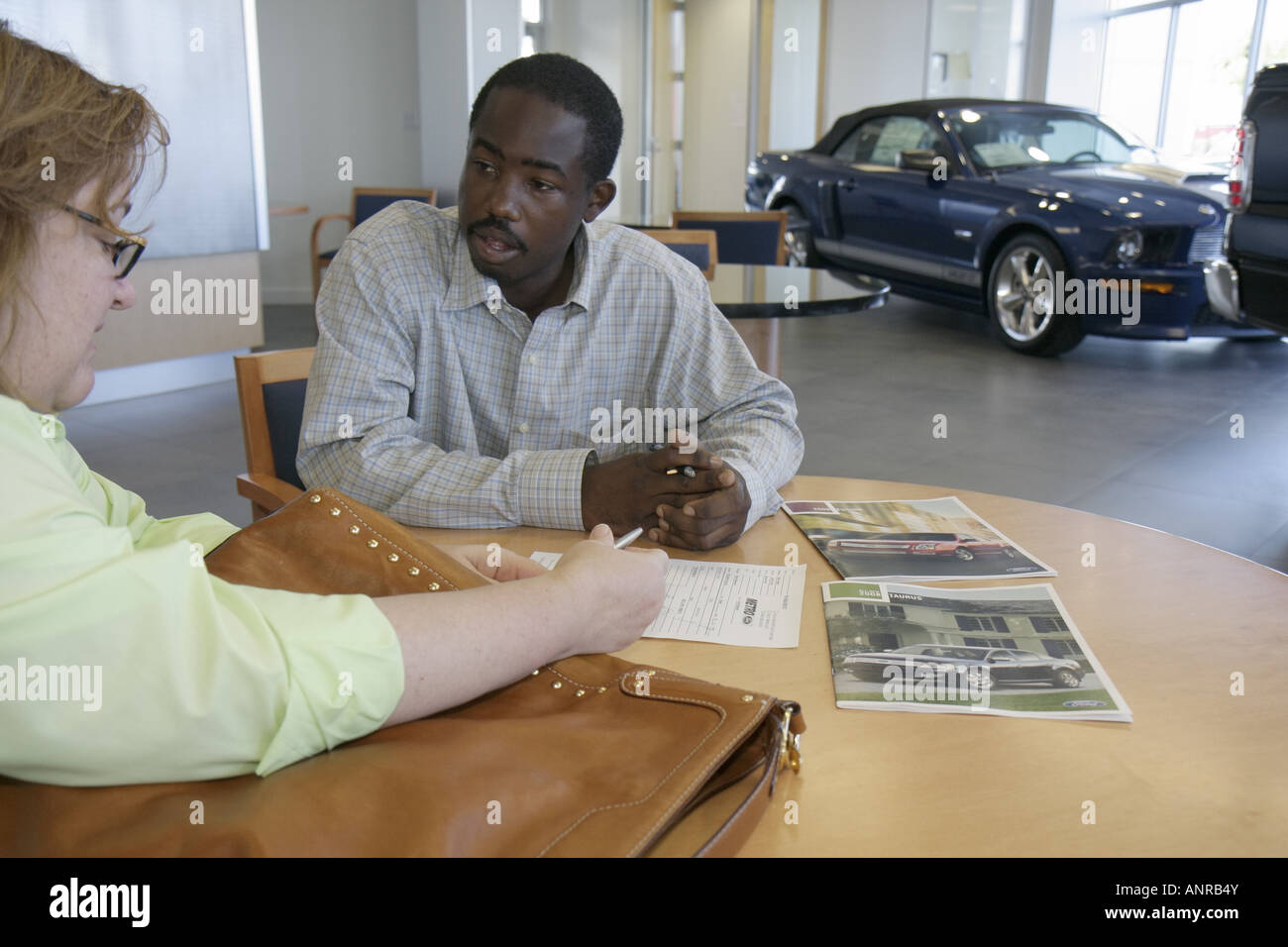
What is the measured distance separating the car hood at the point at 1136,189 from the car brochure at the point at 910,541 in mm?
4223

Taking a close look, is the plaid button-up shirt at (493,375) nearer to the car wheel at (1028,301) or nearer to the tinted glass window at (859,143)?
the car wheel at (1028,301)

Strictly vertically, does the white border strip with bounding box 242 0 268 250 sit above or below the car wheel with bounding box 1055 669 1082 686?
above

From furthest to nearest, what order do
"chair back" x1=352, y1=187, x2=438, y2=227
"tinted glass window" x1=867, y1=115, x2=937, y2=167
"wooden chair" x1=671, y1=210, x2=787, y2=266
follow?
"chair back" x1=352, y1=187, x2=438, y2=227 → "tinted glass window" x1=867, y1=115, x2=937, y2=167 → "wooden chair" x1=671, y1=210, x2=787, y2=266

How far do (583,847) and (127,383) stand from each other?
5039mm

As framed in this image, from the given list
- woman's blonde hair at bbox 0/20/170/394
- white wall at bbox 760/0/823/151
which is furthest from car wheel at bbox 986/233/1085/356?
woman's blonde hair at bbox 0/20/170/394

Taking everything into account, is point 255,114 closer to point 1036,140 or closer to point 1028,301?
point 1028,301

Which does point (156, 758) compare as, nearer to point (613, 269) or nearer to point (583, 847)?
point (583, 847)

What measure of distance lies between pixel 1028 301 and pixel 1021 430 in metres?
1.55

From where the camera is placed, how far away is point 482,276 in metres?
1.60

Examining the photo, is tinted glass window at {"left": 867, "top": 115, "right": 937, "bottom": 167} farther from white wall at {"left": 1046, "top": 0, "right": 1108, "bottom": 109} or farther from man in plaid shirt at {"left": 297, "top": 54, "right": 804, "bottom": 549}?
man in plaid shirt at {"left": 297, "top": 54, "right": 804, "bottom": 549}

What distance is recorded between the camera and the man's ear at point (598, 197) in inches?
67.7

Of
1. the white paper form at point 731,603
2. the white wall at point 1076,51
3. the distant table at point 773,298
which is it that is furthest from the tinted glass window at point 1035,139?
the white paper form at point 731,603

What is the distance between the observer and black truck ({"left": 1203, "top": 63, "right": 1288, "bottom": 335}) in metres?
3.51
